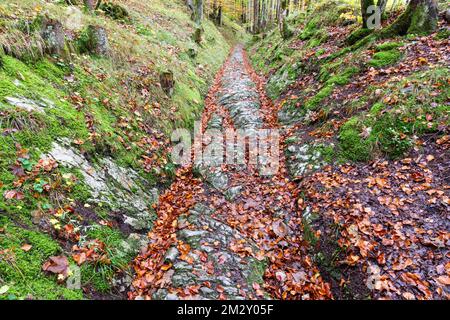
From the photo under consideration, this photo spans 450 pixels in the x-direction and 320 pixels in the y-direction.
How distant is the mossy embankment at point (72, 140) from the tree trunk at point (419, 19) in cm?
762

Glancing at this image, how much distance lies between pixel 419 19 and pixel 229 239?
9096 millimetres

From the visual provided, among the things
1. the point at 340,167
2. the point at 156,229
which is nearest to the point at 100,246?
the point at 156,229

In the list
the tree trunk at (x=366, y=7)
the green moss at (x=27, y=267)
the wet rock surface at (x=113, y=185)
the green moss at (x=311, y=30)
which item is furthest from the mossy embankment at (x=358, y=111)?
the green moss at (x=27, y=267)

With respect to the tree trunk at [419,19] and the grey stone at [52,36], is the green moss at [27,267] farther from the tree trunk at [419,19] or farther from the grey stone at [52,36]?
the tree trunk at [419,19]

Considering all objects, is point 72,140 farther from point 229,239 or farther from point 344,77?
point 344,77

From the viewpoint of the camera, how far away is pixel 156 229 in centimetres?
524

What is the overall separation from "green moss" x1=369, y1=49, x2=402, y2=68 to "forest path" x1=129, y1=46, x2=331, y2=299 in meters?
3.78

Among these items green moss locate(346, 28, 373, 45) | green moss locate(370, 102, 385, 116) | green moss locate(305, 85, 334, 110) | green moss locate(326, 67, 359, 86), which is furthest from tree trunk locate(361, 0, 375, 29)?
green moss locate(370, 102, 385, 116)

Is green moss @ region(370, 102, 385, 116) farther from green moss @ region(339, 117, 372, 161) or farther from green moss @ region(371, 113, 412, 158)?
green moss @ region(339, 117, 372, 161)

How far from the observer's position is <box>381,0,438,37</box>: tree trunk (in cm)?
816

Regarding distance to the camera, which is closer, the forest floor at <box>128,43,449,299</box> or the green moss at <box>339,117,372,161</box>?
the forest floor at <box>128,43,449,299</box>

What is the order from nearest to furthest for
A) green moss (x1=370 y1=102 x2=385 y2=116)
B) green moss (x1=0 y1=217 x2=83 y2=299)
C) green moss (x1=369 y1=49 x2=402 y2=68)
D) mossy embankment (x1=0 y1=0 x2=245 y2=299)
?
green moss (x1=0 y1=217 x2=83 y2=299), mossy embankment (x1=0 y1=0 x2=245 y2=299), green moss (x1=370 y1=102 x2=385 y2=116), green moss (x1=369 y1=49 x2=402 y2=68)

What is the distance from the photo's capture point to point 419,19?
8367 millimetres
